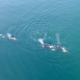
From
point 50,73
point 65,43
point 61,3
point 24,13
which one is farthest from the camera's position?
point 61,3

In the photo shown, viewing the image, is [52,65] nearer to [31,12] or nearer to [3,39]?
[3,39]

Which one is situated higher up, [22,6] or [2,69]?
[22,6]

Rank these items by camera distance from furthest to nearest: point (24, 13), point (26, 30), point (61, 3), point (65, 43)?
point (61, 3) < point (24, 13) < point (26, 30) < point (65, 43)

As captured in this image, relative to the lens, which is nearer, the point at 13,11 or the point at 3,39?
the point at 3,39

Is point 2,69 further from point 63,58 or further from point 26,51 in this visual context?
point 63,58

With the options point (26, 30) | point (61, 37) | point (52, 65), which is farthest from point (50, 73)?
point (26, 30)

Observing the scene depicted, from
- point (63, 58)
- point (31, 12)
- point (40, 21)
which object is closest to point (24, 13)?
point (31, 12)
